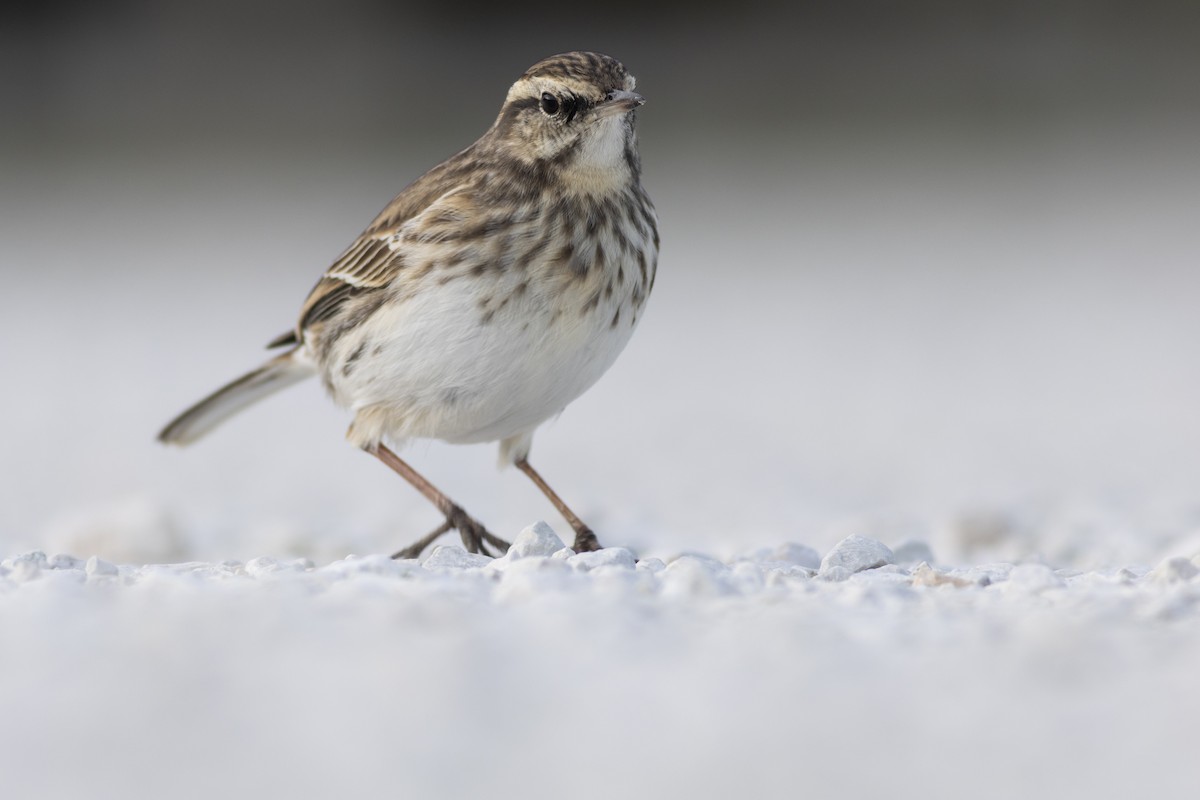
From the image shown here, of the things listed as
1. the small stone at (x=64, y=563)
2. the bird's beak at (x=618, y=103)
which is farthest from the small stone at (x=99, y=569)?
the bird's beak at (x=618, y=103)

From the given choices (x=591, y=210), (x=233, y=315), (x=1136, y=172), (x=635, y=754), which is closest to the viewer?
(x=635, y=754)

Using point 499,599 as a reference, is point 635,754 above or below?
below

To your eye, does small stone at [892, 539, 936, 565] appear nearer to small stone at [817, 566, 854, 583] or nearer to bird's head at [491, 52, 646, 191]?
small stone at [817, 566, 854, 583]

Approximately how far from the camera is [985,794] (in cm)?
262

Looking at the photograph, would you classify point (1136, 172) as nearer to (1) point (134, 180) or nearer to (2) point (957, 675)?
(1) point (134, 180)

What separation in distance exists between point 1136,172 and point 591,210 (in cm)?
1778

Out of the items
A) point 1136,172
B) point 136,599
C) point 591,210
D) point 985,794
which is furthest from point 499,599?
point 1136,172

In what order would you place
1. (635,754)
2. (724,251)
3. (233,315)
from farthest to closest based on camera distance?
1. (724,251)
2. (233,315)
3. (635,754)

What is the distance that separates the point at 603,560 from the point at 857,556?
0.79m

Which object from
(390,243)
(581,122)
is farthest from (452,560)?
(581,122)

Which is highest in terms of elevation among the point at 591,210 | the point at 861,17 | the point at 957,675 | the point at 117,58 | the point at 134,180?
the point at 861,17

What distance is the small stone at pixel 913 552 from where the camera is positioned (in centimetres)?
518

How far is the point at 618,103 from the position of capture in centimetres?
510

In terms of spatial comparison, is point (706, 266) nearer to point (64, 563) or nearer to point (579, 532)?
point (579, 532)
